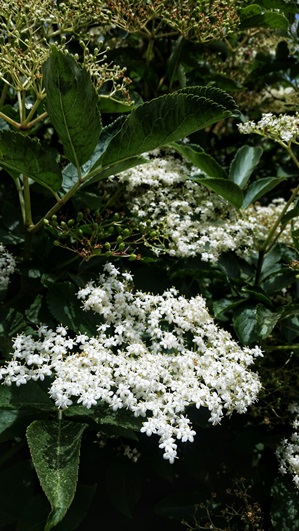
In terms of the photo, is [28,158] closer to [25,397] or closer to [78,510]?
[25,397]

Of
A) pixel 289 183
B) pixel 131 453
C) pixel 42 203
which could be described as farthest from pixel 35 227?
pixel 289 183

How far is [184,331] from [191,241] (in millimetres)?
313

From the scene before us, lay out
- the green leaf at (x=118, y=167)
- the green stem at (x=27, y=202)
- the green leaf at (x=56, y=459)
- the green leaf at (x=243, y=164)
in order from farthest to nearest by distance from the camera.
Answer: the green leaf at (x=243, y=164), the green stem at (x=27, y=202), the green leaf at (x=118, y=167), the green leaf at (x=56, y=459)

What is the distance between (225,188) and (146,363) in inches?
21.5

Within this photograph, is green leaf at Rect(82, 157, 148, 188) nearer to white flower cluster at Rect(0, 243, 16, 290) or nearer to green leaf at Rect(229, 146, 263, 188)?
white flower cluster at Rect(0, 243, 16, 290)

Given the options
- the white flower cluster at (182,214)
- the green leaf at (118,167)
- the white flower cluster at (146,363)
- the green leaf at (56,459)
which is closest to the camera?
the green leaf at (56,459)

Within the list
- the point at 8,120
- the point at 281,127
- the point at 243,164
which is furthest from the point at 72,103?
the point at 243,164

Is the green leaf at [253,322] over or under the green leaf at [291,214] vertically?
under

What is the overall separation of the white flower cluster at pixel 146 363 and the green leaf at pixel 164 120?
321mm

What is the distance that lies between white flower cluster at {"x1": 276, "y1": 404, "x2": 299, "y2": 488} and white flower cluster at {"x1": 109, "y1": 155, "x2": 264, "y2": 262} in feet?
1.60

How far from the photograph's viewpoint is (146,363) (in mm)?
1139

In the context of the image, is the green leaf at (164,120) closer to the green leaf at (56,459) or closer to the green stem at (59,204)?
the green stem at (59,204)

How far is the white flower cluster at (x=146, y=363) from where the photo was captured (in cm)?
109

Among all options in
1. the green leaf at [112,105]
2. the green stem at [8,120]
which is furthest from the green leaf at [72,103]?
the green leaf at [112,105]
